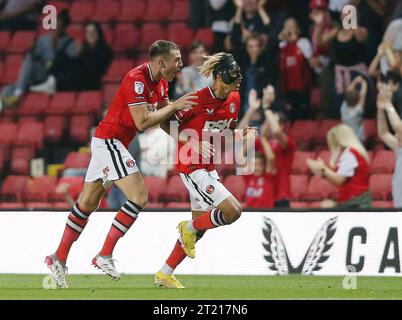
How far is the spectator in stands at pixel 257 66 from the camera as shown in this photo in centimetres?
1714

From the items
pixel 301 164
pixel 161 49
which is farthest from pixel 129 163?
pixel 301 164

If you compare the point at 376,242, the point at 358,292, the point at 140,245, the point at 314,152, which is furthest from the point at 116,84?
the point at 358,292

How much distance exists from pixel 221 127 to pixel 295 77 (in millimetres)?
5768

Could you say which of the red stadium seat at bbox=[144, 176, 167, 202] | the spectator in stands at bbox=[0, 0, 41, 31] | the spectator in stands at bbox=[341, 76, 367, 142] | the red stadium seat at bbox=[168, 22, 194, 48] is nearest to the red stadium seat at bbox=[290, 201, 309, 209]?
the spectator in stands at bbox=[341, 76, 367, 142]

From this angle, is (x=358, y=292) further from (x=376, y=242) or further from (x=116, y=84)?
(x=116, y=84)

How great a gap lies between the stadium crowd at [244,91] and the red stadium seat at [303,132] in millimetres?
19

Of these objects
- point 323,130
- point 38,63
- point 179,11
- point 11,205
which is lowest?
point 11,205

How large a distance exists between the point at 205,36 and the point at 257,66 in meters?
1.70

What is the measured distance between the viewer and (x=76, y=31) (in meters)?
20.1

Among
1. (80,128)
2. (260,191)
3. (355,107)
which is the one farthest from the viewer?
(80,128)

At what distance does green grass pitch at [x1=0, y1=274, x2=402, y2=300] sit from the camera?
1072cm

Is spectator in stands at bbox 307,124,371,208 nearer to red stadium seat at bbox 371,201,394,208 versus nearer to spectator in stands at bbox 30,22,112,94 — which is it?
red stadium seat at bbox 371,201,394,208

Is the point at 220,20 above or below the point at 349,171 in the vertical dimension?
above

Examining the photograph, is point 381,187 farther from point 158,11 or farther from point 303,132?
point 158,11
